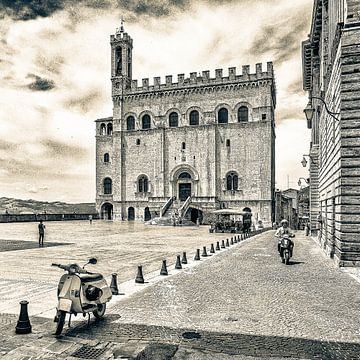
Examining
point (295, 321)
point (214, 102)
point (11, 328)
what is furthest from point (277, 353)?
point (214, 102)

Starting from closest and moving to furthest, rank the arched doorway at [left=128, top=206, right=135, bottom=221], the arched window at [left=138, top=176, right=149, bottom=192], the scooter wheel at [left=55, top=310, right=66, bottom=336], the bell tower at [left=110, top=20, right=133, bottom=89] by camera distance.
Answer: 1. the scooter wheel at [left=55, top=310, right=66, bottom=336]
2. the arched window at [left=138, top=176, right=149, bottom=192]
3. the arched doorway at [left=128, top=206, right=135, bottom=221]
4. the bell tower at [left=110, top=20, right=133, bottom=89]

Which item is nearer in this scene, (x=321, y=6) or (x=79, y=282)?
(x=79, y=282)

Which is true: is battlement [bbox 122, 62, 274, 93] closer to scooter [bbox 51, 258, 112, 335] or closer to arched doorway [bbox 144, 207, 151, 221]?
arched doorway [bbox 144, 207, 151, 221]

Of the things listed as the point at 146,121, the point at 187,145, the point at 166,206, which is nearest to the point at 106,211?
the point at 166,206

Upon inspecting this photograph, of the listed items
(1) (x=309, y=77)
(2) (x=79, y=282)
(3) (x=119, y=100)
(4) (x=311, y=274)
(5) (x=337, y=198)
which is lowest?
(4) (x=311, y=274)

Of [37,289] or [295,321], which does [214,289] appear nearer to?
[295,321]

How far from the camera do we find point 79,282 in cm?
637

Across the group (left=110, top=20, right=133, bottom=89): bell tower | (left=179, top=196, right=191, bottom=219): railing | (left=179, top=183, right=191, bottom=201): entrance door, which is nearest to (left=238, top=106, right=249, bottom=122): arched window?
(left=179, top=183, right=191, bottom=201): entrance door

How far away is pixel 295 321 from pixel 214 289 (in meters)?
2.92

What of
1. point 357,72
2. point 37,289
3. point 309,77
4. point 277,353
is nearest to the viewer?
point 277,353

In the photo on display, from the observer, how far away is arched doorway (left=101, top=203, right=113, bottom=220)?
190 ft

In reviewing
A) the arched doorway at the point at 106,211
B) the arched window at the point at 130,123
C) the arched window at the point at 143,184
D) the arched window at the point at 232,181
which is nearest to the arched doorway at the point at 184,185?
the arched window at the point at 143,184

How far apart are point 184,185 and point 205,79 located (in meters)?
13.9

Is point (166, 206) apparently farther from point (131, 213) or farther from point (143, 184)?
point (131, 213)
